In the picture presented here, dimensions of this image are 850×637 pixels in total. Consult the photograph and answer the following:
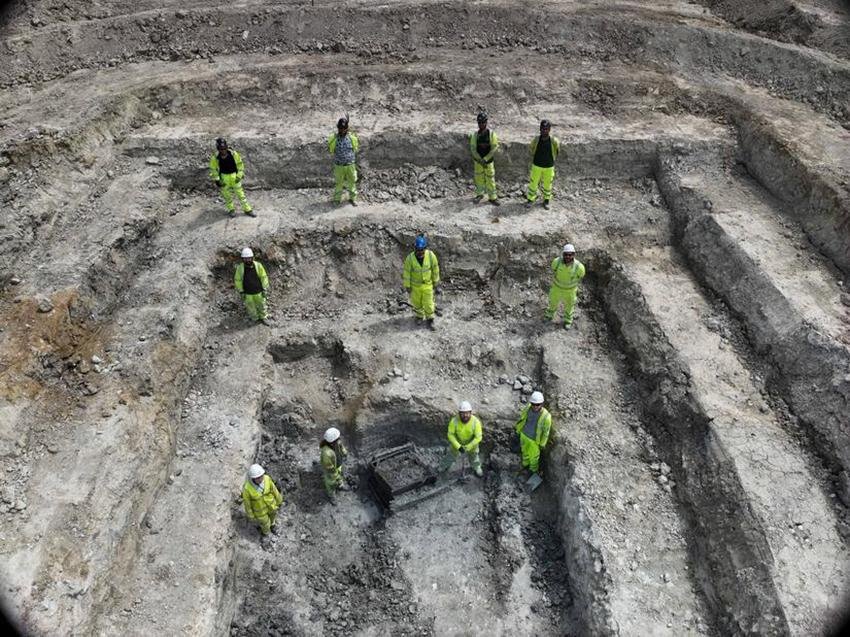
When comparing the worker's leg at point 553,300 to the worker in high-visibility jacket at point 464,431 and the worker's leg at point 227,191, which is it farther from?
the worker's leg at point 227,191

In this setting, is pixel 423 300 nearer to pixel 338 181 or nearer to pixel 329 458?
pixel 329 458

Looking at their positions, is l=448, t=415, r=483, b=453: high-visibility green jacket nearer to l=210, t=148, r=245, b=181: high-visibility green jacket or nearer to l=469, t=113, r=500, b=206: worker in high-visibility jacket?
l=469, t=113, r=500, b=206: worker in high-visibility jacket

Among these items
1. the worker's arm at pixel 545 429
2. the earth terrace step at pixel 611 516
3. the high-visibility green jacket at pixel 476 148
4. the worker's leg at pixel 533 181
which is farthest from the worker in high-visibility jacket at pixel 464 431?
the high-visibility green jacket at pixel 476 148

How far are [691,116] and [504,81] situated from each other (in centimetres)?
446

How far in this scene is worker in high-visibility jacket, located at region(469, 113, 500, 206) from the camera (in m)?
10.8

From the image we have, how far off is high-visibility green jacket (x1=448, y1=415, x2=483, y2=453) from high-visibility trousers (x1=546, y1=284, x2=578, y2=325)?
287cm

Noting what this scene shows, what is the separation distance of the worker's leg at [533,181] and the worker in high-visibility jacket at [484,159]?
752mm

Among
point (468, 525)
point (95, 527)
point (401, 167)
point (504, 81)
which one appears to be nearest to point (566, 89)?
point (504, 81)

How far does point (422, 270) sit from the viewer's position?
9352 mm

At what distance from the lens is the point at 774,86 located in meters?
13.1

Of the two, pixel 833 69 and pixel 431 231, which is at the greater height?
pixel 833 69

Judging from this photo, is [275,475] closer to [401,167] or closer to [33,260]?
[33,260]

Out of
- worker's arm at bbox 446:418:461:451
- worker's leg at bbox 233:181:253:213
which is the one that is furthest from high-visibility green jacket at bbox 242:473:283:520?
worker's leg at bbox 233:181:253:213

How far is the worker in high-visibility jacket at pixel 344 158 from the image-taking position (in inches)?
423
